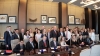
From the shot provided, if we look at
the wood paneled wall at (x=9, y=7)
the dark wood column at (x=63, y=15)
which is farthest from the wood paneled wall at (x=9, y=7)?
the dark wood column at (x=63, y=15)

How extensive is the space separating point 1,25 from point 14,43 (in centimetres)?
492

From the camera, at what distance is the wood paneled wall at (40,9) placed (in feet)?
34.1

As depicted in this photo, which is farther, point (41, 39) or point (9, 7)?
point (9, 7)

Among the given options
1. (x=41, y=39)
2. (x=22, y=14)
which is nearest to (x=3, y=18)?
(x=22, y=14)

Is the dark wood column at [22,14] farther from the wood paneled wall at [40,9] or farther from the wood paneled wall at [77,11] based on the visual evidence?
the wood paneled wall at [77,11]

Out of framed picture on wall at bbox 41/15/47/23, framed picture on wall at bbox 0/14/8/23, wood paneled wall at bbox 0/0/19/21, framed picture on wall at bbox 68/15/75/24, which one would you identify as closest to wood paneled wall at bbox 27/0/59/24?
framed picture on wall at bbox 41/15/47/23

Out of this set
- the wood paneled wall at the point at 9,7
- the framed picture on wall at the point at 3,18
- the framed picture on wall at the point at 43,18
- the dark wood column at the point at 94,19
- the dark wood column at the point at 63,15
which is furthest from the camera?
the dark wood column at the point at 94,19

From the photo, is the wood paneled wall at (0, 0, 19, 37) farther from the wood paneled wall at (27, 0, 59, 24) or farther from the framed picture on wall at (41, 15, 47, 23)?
the framed picture on wall at (41, 15, 47, 23)

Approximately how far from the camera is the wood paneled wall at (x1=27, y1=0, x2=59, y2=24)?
10406 mm

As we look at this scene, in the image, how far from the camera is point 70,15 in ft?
39.1

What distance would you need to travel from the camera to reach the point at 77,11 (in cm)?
1254

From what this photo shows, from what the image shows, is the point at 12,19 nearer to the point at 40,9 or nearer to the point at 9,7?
the point at 9,7

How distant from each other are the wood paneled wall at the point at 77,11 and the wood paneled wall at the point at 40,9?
1637 mm

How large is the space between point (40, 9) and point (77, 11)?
12.1 feet
